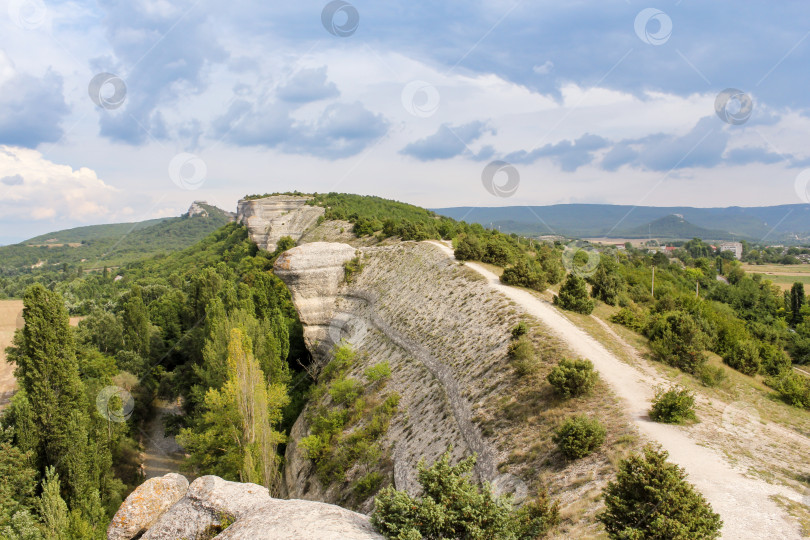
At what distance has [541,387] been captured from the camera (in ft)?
51.6

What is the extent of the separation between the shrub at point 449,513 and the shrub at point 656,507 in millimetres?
1853

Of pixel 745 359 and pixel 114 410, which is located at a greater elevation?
pixel 745 359

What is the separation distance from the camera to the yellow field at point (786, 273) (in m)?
90.3

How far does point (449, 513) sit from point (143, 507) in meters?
11.5

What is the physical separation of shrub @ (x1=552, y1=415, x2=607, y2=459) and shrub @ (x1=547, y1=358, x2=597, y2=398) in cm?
236


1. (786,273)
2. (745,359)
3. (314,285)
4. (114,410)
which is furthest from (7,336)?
(786,273)

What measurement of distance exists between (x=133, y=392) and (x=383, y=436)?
32.8m

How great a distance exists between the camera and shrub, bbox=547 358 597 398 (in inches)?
571

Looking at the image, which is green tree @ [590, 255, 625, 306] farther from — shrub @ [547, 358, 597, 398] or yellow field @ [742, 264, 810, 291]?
yellow field @ [742, 264, 810, 291]

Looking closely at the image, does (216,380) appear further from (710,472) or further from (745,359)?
(745,359)

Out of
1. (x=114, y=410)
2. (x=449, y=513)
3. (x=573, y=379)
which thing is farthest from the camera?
(x=114, y=410)

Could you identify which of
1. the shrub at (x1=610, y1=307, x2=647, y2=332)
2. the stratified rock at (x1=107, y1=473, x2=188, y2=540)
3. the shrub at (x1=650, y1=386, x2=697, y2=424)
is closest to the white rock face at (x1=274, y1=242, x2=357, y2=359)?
the stratified rock at (x1=107, y1=473, x2=188, y2=540)

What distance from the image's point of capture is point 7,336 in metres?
73.7

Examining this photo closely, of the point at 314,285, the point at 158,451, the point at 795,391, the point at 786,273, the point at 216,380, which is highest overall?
the point at 314,285
